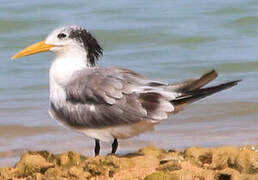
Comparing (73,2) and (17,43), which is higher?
(73,2)

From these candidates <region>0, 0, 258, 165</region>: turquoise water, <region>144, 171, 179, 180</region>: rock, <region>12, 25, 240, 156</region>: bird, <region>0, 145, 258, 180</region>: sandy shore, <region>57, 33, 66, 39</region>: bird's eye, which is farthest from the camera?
<region>0, 0, 258, 165</region>: turquoise water

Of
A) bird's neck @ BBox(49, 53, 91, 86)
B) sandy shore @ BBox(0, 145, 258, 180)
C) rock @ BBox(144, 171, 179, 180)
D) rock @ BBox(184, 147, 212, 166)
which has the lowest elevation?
rock @ BBox(144, 171, 179, 180)

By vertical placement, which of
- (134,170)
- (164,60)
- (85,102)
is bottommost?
(134,170)

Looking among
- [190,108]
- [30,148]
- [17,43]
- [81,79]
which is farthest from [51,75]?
[17,43]

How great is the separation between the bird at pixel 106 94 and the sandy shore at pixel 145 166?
1.00 feet

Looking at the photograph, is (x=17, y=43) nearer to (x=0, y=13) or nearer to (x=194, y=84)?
(x=0, y=13)

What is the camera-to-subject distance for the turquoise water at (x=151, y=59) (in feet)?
23.5

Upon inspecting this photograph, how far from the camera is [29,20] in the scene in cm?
1179

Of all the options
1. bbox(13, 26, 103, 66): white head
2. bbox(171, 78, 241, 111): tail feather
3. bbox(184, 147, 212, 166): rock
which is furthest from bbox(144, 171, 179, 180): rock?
bbox(13, 26, 103, 66): white head

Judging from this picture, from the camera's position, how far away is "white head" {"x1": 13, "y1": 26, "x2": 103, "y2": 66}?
6.23 meters

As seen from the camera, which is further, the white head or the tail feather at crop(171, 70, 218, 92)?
the white head

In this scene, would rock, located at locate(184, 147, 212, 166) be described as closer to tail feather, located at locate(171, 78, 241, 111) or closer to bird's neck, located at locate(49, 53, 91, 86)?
tail feather, located at locate(171, 78, 241, 111)

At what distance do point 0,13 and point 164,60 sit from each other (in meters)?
3.50

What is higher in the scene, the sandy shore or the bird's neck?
the bird's neck
